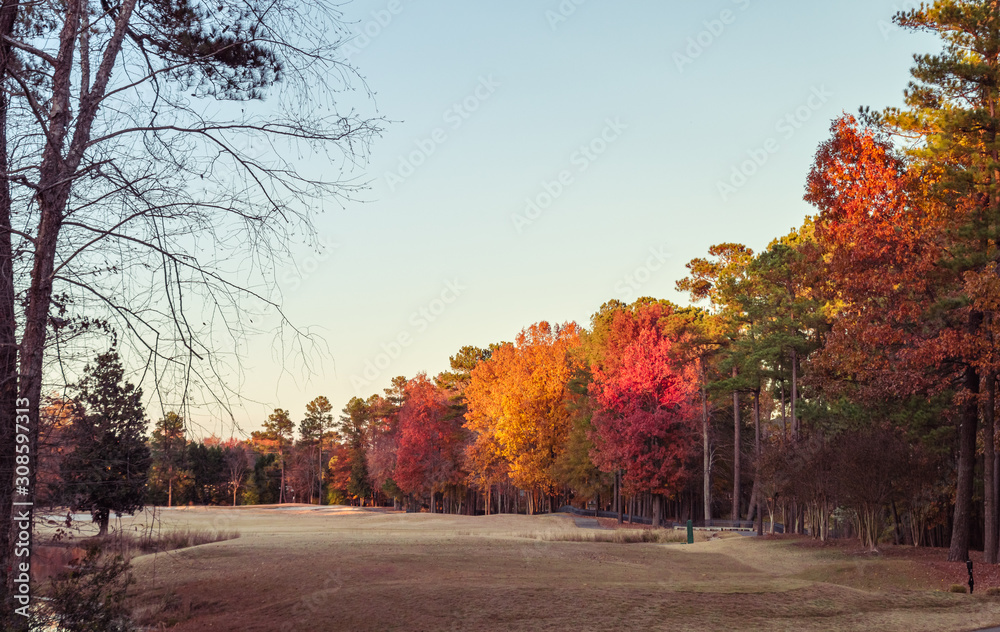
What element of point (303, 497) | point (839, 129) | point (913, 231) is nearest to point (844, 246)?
point (913, 231)

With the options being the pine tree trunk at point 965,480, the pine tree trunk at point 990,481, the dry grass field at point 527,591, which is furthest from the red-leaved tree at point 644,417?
the pine tree trunk at point 990,481

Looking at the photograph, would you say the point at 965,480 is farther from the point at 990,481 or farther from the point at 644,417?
the point at 644,417

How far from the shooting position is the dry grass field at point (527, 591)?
11.7 meters

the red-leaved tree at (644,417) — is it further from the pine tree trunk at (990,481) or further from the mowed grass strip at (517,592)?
the pine tree trunk at (990,481)

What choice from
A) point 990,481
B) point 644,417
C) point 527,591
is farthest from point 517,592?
point 644,417

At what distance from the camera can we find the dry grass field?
1166cm

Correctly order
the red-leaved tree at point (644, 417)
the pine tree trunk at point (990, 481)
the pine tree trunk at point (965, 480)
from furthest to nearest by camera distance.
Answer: the red-leaved tree at point (644, 417) → the pine tree trunk at point (965, 480) → the pine tree trunk at point (990, 481)

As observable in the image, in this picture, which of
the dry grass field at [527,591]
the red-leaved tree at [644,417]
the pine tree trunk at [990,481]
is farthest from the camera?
the red-leaved tree at [644,417]

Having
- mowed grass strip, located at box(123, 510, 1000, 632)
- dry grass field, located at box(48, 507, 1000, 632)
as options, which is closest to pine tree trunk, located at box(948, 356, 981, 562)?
dry grass field, located at box(48, 507, 1000, 632)

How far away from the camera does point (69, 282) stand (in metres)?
5.18

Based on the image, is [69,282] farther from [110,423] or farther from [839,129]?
[839,129]

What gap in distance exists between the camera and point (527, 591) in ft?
44.0

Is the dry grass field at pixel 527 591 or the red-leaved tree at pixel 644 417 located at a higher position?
the red-leaved tree at pixel 644 417

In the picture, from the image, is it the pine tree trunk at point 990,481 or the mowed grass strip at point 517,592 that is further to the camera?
the pine tree trunk at point 990,481
